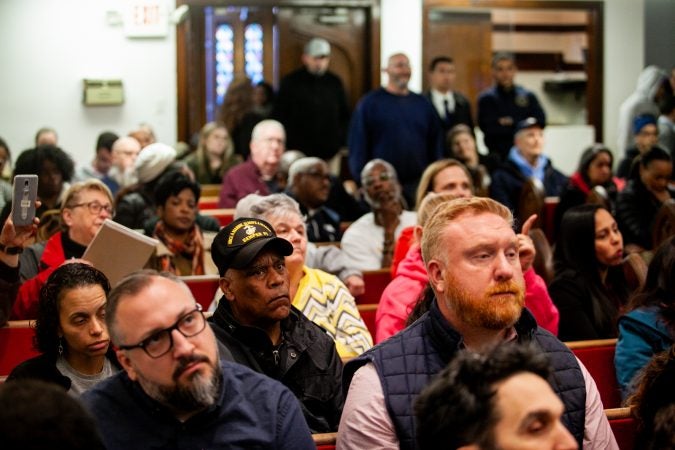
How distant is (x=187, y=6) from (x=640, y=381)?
24.0 feet

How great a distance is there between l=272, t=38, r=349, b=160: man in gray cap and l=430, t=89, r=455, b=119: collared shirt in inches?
34.2

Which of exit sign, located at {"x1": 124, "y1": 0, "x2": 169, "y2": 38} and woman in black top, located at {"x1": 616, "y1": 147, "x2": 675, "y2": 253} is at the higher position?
exit sign, located at {"x1": 124, "y1": 0, "x2": 169, "y2": 38}

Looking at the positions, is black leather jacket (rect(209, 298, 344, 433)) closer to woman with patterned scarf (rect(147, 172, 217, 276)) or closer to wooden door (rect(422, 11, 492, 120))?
woman with patterned scarf (rect(147, 172, 217, 276))

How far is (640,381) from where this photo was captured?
281 centimetres

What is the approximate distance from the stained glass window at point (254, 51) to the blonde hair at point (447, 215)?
765 cm

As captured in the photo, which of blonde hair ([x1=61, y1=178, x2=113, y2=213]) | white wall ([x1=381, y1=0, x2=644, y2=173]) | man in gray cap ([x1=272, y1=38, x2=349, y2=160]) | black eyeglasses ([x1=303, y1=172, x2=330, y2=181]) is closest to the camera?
blonde hair ([x1=61, y1=178, x2=113, y2=213])

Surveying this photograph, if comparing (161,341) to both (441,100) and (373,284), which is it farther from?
(441,100)

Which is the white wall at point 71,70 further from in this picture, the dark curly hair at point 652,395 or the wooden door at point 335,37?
the dark curly hair at point 652,395

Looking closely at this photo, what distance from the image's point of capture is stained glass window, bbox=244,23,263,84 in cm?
1014

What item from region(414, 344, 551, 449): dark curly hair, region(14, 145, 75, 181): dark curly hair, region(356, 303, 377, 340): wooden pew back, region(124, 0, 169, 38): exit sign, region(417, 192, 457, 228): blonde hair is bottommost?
region(356, 303, 377, 340): wooden pew back

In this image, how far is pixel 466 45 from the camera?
409 inches

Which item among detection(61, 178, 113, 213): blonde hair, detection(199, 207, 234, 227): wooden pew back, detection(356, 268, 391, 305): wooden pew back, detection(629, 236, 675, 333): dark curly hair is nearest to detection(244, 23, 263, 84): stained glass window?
detection(199, 207, 234, 227): wooden pew back

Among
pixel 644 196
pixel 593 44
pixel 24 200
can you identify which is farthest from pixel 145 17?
pixel 24 200

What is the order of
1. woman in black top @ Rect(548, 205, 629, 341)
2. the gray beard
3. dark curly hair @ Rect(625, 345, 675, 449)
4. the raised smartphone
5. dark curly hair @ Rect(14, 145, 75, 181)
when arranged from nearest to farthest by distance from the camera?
the gray beard, dark curly hair @ Rect(625, 345, 675, 449), the raised smartphone, woman in black top @ Rect(548, 205, 629, 341), dark curly hair @ Rect(14, 145, 75, 181)
